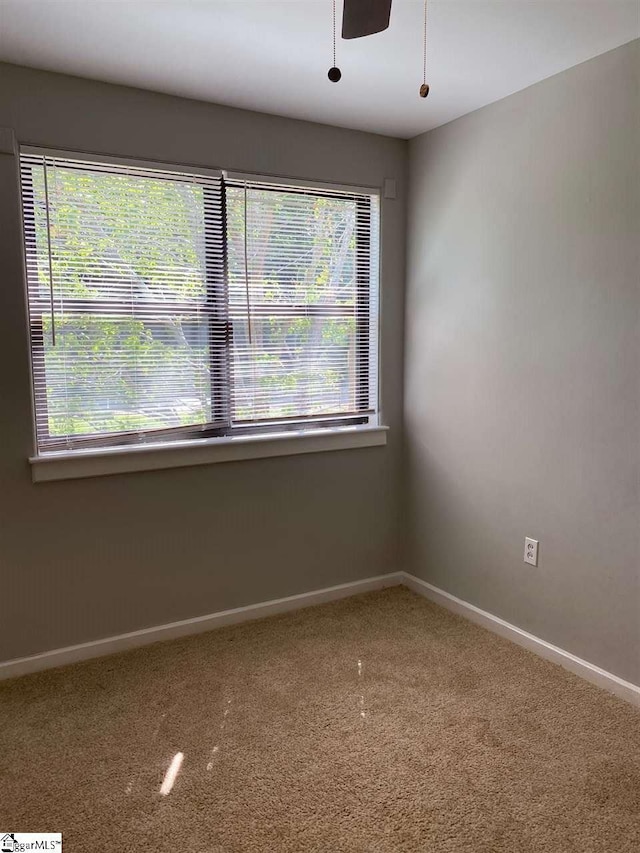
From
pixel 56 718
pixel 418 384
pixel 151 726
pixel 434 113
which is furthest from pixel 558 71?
pixel 56 718

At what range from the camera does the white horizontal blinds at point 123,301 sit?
2.45 metres

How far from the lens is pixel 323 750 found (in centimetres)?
205

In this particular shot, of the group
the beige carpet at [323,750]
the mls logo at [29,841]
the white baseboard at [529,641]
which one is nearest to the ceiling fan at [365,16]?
the beige carpet at [323,750]

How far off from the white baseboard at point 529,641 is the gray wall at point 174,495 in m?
0.29

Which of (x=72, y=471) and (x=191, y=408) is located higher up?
(x=191, y=408)

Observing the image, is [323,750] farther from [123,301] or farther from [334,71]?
[334,71]

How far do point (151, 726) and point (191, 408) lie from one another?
49.7 inches

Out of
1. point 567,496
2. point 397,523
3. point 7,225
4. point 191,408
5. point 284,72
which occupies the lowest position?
point 397,523

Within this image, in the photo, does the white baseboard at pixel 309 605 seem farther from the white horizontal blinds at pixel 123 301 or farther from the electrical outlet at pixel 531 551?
the white horizontal blinds at pixel 123 301

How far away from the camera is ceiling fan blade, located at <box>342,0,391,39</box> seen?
1330 mm

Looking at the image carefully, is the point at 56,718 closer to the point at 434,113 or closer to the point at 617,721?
the point at 617,721

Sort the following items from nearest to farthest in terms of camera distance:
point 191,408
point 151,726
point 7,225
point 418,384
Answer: point 151,726
point 7,225
point 191,408
point 418,384

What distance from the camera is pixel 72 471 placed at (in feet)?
8.29

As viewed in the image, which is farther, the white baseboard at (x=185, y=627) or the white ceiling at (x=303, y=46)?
the white baseboard at (x=185, y=627)
